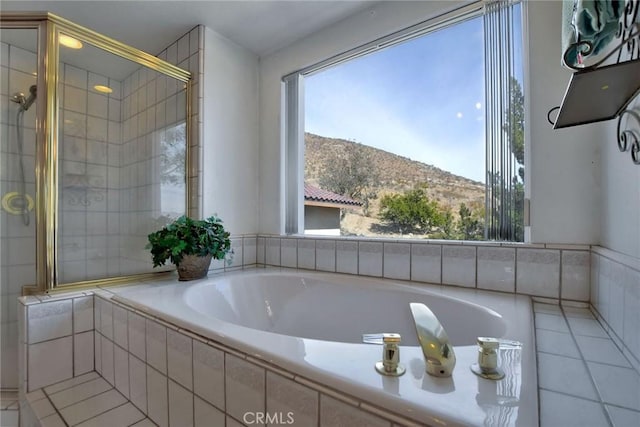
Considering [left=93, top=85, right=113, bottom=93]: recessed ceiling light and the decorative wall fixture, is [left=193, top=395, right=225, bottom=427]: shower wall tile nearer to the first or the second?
the decorative wall fixture

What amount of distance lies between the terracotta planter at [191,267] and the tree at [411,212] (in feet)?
3.56

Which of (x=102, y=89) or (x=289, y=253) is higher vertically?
(x=102, y=89)

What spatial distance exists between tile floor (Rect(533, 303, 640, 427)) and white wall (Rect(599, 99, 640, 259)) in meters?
0.27

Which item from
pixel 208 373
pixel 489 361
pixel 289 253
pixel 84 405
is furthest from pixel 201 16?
pixel 489 361

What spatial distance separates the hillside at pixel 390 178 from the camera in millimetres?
1488

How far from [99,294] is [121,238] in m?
0.71

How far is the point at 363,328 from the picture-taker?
143cm

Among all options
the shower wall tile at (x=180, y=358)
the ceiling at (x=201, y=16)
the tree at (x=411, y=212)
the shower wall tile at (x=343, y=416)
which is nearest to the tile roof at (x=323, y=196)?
the tree at (x=411, y=212)

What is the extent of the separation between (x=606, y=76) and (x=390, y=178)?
1124mm

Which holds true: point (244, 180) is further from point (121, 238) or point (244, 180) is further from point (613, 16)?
point (613, 16)

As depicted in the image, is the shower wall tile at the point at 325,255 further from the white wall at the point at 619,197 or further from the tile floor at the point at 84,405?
the white wall at the point at 619,197

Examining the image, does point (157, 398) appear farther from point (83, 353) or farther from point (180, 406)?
point (83, 353)

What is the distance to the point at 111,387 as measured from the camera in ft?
3.97

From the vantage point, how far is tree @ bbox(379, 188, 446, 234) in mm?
1568
